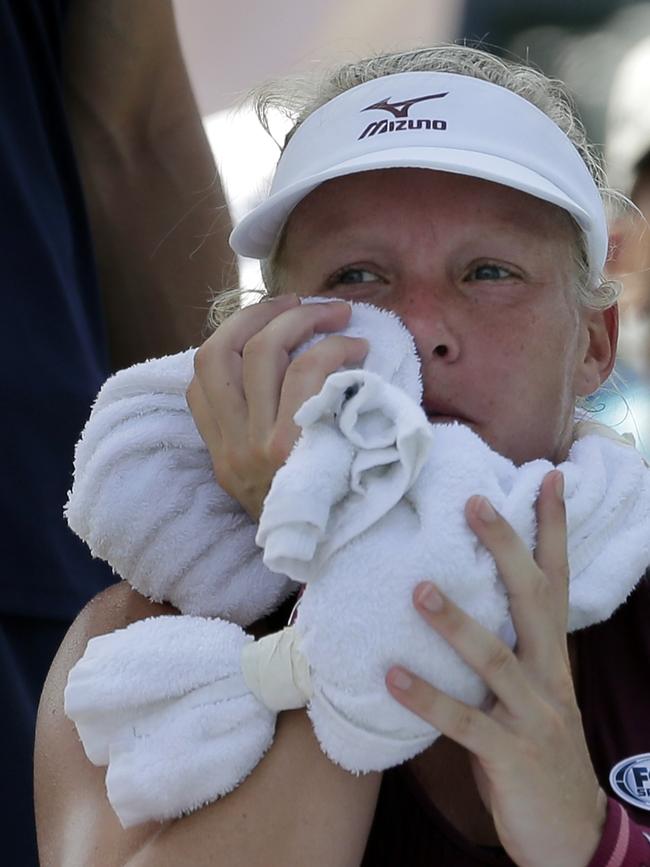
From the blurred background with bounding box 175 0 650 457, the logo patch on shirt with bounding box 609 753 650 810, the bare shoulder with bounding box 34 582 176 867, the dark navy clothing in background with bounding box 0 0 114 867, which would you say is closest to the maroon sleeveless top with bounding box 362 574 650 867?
the logo patch on shirt with bounding box 609 753 650 810

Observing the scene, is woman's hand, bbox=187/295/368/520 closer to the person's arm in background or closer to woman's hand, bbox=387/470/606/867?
woman's hand, bbox=387/470/606/867

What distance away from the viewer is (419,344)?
4.17 ft

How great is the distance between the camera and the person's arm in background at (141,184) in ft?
6.66

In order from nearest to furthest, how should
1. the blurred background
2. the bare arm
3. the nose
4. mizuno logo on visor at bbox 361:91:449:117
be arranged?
the bare arm → the nose → mizuno logo on visor at bbox 361:91:449:117 → the blurred background

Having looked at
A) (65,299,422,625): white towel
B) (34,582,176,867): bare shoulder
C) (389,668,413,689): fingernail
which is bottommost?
(34,582,176,867): bare shoulder

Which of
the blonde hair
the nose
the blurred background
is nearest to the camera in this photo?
the nose

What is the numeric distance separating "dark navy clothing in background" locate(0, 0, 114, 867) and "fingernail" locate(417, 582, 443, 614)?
839 millimetres

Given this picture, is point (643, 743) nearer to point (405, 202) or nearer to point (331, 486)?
point (331, 486)

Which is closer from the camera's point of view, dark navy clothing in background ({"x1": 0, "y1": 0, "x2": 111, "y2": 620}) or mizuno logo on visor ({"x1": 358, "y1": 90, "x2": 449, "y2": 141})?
mizuno logo on visor ({"x1": 358, "y1": 90, "x2": 449, "y2": 141})

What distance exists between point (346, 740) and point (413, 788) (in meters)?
0.20

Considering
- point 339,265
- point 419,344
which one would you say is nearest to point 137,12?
point 339,265

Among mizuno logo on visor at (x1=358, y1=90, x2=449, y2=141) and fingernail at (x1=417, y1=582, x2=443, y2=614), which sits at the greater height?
mizuno logo on visor at (x1=358, y1=90, x2=449, y2=141)

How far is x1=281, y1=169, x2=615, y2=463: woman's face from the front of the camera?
129 centimetres

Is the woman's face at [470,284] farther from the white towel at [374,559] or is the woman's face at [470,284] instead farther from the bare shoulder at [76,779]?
the bare shoulder at [76,779]
